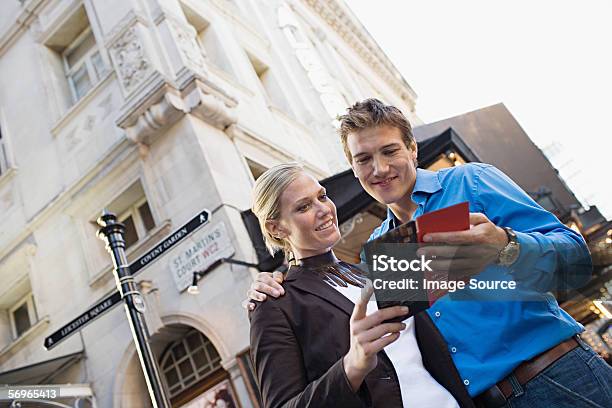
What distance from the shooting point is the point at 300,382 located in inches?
60.6

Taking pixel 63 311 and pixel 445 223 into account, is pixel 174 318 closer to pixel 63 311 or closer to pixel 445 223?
pixel 63 311

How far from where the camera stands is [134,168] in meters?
8.88

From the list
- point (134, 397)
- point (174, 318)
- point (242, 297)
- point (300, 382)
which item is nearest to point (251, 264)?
point (242, 297)

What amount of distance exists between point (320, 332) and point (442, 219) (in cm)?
63

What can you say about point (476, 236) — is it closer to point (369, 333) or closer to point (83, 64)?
point (369, 333)

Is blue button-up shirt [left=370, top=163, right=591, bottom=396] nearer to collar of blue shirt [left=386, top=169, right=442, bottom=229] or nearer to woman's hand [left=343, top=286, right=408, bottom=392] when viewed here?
collar of blue shirt [left=386, top=169, right=442, bottom=229]

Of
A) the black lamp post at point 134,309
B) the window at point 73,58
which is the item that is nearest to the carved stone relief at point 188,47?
the window at point 73,58

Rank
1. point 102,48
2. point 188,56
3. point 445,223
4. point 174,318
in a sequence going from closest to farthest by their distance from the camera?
point 445,223
point 174,318
point 188,56
point 102,48

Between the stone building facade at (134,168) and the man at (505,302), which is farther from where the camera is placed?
the stone building facade at (134,168)

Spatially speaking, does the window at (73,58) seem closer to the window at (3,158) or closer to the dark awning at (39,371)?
the window at (3,158)

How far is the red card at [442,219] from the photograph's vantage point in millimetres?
1233

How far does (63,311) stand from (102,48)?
16.5ft

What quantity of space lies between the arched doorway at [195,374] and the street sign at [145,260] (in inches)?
101

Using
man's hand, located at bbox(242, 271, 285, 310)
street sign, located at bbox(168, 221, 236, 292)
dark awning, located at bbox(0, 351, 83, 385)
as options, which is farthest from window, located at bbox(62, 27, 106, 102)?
man's hand, located at bbox(242, 271, 285, 310)
